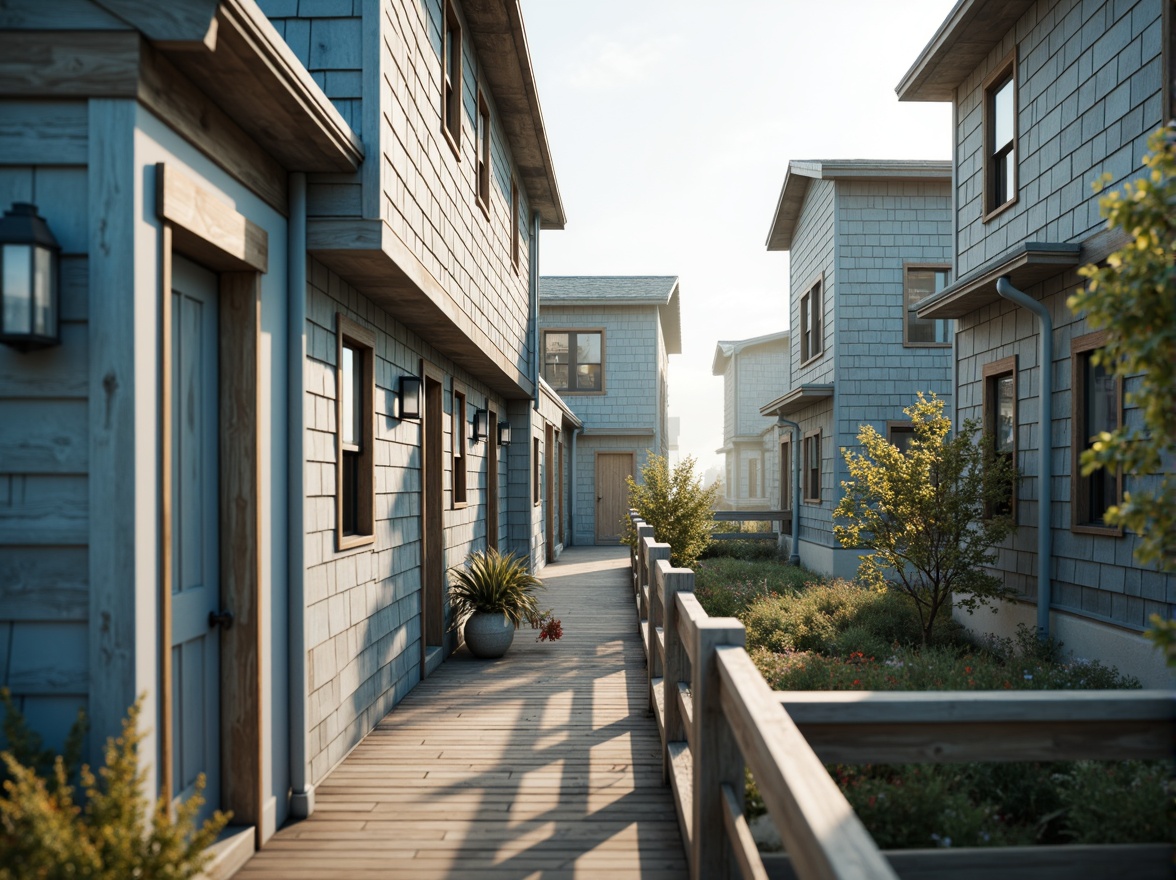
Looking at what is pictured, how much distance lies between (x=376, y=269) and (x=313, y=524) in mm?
1491

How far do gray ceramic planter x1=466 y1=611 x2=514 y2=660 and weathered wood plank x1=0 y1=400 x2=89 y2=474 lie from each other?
524 cm

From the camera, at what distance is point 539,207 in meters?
12.2

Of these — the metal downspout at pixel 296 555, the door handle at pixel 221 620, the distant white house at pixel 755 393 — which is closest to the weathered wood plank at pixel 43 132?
the metal downspout at pixel 296 555

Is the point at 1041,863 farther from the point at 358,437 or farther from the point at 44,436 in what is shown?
the point at 358,437

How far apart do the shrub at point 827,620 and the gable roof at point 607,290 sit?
454 inches

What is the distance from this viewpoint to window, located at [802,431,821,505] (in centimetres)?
1475

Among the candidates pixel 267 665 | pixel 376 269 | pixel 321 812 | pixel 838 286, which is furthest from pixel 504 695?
pixel 838 286

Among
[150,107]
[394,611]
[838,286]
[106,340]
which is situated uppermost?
[838,286]

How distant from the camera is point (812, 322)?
1516cm

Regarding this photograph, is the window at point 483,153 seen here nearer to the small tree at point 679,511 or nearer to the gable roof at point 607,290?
the small tree at point 679,511

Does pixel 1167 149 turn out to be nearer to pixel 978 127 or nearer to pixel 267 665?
pixel 267 665

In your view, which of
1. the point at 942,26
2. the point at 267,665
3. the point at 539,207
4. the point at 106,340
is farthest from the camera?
the point at 539,207

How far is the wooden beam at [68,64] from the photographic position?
2799mm

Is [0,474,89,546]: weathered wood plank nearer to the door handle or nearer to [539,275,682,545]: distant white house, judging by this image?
the door handle
